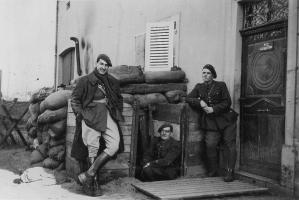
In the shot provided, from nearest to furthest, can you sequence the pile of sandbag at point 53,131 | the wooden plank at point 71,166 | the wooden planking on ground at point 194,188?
the wooden planking on ground at point 194,188, the wooden plank at point 71,166, the pile of sandbag at point 53,131

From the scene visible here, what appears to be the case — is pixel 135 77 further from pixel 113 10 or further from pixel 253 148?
pixel 113 10

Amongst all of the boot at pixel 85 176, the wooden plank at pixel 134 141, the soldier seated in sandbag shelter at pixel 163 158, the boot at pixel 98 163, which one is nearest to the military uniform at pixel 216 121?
the soldier seated in sandbag shelter at pixel 163 158

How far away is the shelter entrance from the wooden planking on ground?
0.51 m

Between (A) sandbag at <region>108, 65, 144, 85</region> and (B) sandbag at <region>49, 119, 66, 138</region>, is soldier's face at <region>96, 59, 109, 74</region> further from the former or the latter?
(B) sandbag at <region>49, 119, 66, 138</region>

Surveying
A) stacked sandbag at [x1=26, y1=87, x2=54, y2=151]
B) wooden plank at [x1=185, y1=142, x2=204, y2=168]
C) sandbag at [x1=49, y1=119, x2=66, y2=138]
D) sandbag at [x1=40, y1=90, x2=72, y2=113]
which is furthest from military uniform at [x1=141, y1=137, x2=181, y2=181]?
stacked sandbag at [x1=26, y1=87, x2=54, y2=151]

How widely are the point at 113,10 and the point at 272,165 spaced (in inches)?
261

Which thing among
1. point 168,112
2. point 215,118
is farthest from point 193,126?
point 168,112

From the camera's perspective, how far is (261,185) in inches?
220

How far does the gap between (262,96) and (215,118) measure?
0.74m

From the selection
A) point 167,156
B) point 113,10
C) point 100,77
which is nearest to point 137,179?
point 167,156

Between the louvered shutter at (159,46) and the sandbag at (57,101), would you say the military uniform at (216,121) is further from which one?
the sandbag at (57,101)

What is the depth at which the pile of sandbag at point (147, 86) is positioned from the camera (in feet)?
22.4

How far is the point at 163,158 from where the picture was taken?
19.5ft

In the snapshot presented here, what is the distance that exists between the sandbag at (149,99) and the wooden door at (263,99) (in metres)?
1.40
